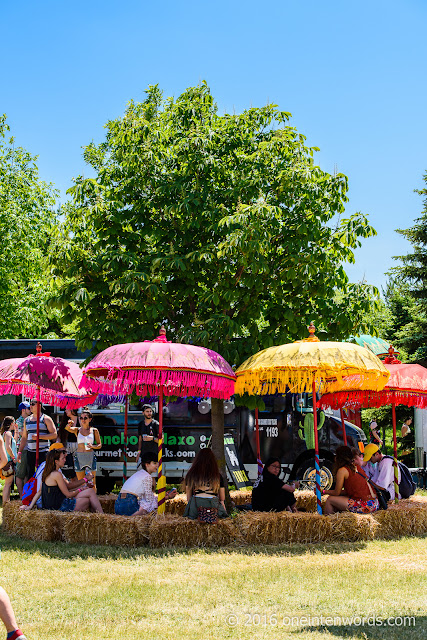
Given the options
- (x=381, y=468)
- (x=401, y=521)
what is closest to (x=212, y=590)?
(x=401, y=521)

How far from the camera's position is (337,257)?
38.1 ft

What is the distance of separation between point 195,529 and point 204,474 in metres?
0.69

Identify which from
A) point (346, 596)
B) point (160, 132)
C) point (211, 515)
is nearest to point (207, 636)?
point (346, 596)

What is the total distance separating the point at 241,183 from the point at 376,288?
2894 mm

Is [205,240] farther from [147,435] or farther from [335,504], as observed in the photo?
[335,504]

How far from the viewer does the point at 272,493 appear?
31.1 feet

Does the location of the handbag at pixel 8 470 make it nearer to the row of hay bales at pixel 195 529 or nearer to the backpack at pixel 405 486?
the row of hay bales at pixel 195 529

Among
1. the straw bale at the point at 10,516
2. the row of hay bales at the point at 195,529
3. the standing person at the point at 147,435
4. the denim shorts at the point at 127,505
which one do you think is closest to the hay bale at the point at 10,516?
the straw bale at the point at 10,516

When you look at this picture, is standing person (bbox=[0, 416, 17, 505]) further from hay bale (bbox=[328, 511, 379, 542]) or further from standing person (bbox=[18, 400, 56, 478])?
hay bale (bbox=[328, 511, 379, 542])

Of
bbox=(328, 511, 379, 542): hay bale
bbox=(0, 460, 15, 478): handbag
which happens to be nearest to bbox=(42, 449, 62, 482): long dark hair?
bbox=(0, 460, 15, 478): handbag

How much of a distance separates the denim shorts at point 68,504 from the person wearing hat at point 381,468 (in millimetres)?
4667

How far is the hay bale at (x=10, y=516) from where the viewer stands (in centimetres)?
946

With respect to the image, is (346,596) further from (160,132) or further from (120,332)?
(160,132)

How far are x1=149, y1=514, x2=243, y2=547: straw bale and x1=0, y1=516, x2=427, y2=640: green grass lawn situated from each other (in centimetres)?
31
